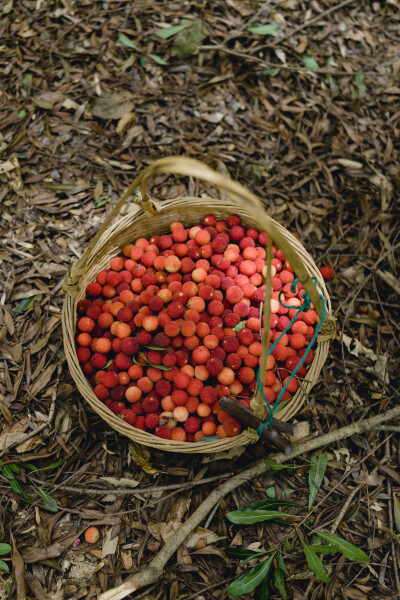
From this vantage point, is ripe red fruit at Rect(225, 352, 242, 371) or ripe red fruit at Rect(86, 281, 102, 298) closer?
ripe red fruit at Rect(225, 352, 242, 371)

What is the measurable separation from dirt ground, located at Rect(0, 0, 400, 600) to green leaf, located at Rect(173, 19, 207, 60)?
0.01m

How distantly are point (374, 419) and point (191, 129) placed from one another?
2.40 m

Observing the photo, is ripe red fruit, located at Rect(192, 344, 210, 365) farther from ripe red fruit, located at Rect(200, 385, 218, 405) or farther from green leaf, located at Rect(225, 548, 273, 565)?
green leaf, located at Rect(225, 548, 273, 565)

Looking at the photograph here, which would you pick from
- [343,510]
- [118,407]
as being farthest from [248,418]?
[343,510]

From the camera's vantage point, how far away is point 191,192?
3.09m

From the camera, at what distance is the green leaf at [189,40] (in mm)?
3488

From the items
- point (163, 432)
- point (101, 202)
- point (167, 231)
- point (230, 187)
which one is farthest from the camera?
point (101, 202)

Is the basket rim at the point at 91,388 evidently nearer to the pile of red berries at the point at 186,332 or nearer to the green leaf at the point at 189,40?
the pile of red berries at the point at 186,332

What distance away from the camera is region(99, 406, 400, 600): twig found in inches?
75.6

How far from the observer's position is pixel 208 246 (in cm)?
252

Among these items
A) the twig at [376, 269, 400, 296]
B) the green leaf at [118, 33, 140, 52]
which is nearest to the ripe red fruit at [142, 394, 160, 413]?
the twig at [376, 269, 400, 296]

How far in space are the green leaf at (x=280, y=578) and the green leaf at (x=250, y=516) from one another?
0.62 ft

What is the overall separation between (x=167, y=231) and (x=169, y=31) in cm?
189

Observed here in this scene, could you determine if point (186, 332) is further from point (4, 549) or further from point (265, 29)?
point (265, 29)
